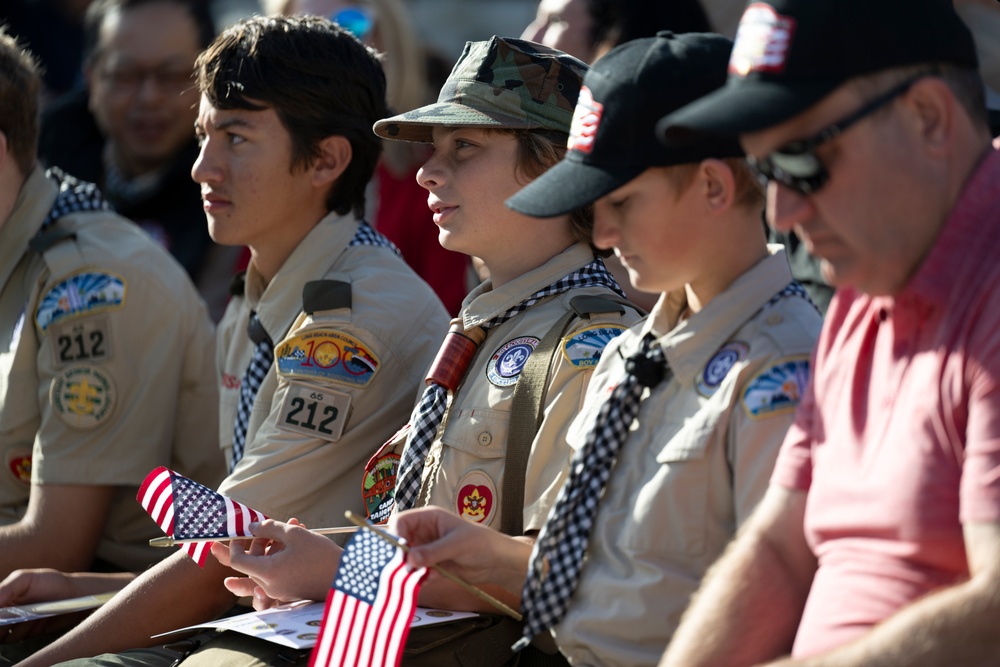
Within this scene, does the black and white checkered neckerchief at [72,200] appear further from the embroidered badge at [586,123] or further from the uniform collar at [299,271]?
the embroidered badge at [586,123]

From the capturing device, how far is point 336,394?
→ 3463mm

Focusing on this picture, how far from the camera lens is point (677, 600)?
2.41 m

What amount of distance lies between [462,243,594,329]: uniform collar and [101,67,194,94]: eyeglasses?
3534 mm

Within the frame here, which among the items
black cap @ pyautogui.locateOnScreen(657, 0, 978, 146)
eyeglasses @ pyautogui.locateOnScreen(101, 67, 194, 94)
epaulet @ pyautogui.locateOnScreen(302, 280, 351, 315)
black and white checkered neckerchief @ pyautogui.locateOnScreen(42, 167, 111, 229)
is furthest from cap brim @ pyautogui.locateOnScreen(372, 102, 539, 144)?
eyeglasses @ pyautogui.locateOnScreen(101, 67, 194, 94)

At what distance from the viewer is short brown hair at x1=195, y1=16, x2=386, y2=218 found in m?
3.79

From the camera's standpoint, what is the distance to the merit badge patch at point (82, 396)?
12.9 ft

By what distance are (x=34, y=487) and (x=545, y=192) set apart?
213 cm

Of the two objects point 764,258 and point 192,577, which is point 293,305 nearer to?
point 192,577

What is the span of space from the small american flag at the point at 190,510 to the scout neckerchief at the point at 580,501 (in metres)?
0.75

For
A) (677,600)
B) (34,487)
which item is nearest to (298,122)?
(34,487)

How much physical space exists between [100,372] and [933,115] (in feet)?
9.00

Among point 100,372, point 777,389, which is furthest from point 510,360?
point 100,372

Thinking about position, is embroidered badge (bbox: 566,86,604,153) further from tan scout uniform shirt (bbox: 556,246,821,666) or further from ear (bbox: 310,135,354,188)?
ear (bbox: 310,135,354,188)

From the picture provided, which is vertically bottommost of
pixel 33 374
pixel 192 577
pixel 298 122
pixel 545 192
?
pixel 192 577
